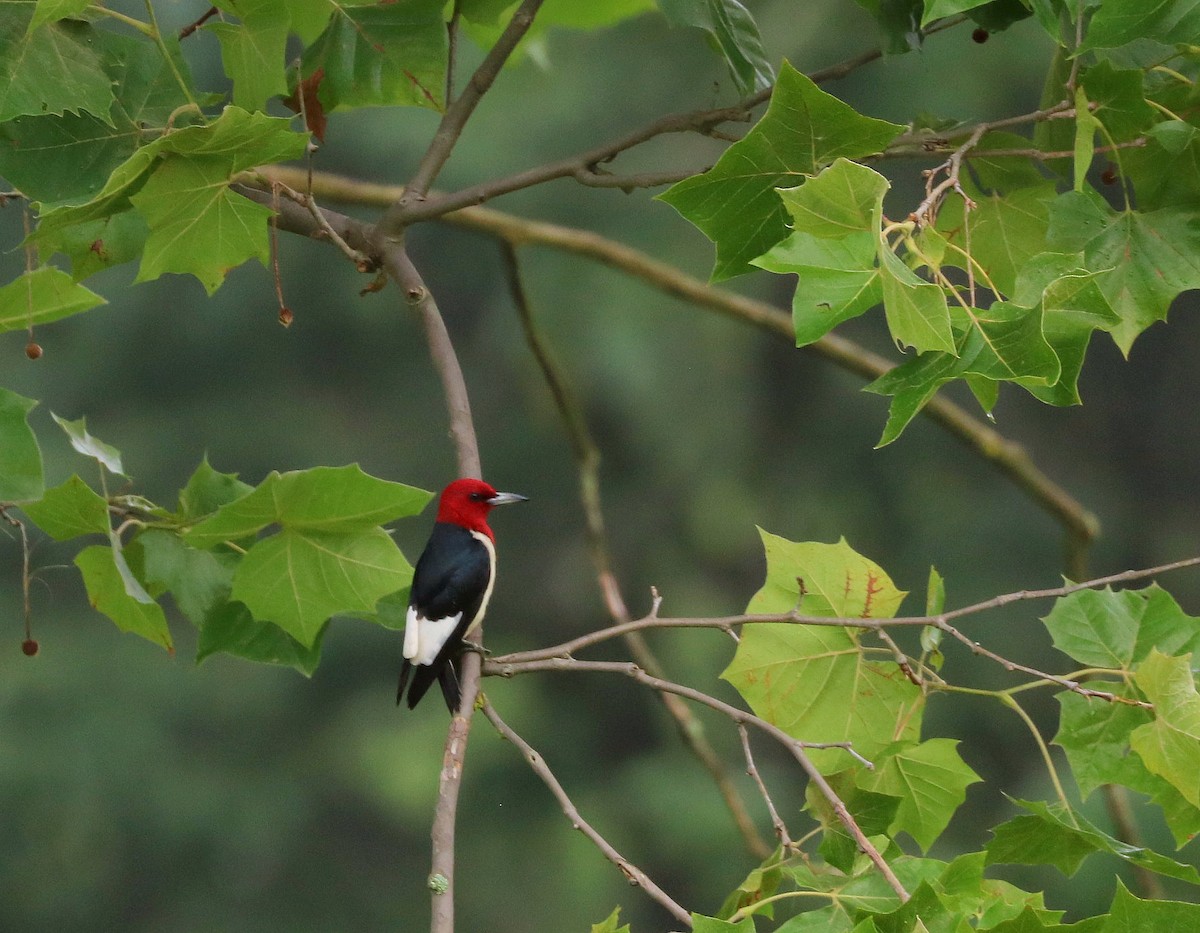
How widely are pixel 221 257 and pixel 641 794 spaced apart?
6.56 meters

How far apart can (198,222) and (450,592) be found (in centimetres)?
59

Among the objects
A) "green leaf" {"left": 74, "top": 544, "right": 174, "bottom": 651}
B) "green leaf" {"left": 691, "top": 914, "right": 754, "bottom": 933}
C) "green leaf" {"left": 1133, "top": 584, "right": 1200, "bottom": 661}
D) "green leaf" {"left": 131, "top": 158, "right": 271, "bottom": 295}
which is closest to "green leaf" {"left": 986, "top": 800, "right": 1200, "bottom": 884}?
"green leaf" {"left": 1133, "top": 584, "right": 1200, "bottom": 661}

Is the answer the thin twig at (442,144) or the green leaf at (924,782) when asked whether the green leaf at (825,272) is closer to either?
the green leaf at (924,782)

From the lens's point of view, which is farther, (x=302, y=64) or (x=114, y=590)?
(x=302, y=64)

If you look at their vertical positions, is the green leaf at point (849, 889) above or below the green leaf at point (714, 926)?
below

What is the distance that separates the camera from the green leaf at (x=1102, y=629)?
3.99 feet

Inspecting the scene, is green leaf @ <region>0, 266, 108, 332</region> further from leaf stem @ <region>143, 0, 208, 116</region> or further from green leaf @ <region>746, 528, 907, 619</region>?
green leaf @ <region>746, 528, 907, 619</region>

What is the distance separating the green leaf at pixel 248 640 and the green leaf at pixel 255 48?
50 centimetres

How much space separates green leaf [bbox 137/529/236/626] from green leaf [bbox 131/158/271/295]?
0.82 ft

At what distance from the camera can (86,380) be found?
27.1 ft

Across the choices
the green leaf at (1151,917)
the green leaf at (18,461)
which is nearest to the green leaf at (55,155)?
the green leaf at (18,461)

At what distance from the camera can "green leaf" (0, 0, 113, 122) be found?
1202mm

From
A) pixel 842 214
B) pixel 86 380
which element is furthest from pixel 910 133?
pixel 86 380

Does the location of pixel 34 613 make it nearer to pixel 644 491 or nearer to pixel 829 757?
pixel 644 491
